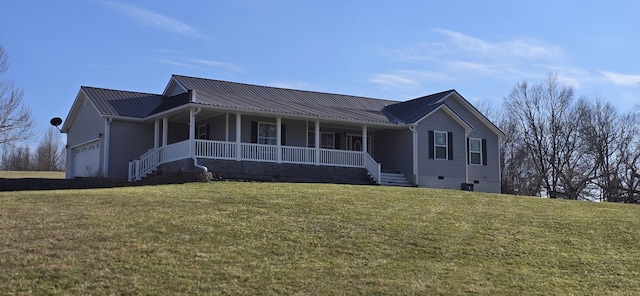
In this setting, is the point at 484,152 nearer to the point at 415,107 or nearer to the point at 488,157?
the point at 488,157

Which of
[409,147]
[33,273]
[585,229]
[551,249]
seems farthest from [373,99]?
[33,273]

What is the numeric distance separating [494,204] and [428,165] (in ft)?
30.9

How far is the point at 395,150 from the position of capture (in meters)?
31.4

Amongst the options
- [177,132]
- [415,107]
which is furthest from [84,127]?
[415,107]

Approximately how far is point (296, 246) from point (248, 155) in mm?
13499

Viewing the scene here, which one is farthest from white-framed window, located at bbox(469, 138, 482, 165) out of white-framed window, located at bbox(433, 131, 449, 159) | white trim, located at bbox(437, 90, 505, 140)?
white-framed window, located at bbox(433, 131, 449, 159)

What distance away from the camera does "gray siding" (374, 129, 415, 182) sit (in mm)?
30547

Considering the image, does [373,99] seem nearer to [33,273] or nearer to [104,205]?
[104,205]

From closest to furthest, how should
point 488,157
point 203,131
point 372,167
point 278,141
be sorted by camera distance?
point 278,141
point 372,167
point 203,131
point 488,157

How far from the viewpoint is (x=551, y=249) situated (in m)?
15.1

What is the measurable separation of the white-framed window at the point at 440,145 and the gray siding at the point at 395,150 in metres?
1.21

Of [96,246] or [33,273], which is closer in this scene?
[33,273]

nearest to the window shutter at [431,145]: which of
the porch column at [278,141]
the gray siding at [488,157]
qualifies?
the gray siding at [488,157]

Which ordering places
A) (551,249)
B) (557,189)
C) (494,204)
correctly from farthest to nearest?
(557,189) < (494,204) < (551,249)
